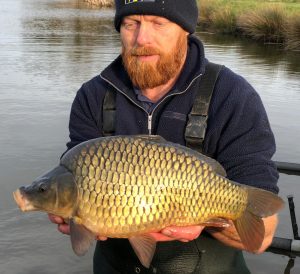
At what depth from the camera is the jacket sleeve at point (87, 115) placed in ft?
7.59

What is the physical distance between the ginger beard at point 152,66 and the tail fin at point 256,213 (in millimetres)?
673

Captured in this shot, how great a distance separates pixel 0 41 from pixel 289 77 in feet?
26.5

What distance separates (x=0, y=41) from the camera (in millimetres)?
13898

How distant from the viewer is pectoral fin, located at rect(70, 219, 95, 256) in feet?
5.90

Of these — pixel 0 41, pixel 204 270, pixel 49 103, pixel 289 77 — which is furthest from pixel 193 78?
pixel 0 41

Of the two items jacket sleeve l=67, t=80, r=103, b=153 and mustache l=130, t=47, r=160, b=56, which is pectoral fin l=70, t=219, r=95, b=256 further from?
mustache l=130, t=47, r=160, b=56

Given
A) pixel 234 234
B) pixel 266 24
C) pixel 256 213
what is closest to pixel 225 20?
pixel 266 24

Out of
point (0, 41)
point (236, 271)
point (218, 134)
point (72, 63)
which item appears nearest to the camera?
point (218, 134)

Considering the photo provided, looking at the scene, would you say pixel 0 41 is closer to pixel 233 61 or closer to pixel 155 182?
pixel 233 61

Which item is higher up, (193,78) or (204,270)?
(193,78)

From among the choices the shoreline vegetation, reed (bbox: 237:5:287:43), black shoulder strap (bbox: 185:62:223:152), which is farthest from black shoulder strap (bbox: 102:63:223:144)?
reed (bbox: 237:5:287:43)

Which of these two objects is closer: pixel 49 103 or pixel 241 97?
pixel 241 97

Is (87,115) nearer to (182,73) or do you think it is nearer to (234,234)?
(182,73)

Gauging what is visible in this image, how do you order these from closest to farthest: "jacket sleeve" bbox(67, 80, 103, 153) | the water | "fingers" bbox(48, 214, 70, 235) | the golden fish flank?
the golden fish flank → "fingers" bbox(48, 214, 70, 235) → "jacket sleeve" bbox(67, 80, 103, 153) → the water
